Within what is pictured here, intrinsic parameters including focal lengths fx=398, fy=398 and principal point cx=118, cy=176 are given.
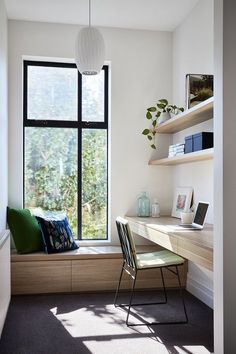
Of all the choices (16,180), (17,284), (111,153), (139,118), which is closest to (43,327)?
(17,284)

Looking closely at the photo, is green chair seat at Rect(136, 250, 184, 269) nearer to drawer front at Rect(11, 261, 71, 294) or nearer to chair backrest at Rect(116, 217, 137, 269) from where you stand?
chair backrest at Rect(116, 217, 137, 269)

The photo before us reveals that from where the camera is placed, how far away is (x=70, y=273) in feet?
13.4

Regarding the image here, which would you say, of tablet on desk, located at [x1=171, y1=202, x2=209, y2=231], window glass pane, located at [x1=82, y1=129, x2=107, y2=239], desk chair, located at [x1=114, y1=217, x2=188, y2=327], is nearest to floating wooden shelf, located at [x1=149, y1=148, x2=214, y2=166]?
tablet on desk, located at [x1=171, y1=202, x2=209, y2=231]

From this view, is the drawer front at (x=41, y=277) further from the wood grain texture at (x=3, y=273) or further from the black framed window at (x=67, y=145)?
the black framed window at (x=67, y=145)

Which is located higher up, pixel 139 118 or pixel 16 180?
pixel 139 118

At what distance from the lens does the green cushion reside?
4.09 meters

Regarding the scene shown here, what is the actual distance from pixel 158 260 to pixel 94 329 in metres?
0.77

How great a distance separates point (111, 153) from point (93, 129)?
390mm

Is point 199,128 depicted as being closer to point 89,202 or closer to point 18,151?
point 89,202

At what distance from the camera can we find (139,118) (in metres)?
4.72

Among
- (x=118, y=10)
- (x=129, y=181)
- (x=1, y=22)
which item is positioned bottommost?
(x=129, y=181)

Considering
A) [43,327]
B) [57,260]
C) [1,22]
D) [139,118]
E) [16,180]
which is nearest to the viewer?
[43,327]

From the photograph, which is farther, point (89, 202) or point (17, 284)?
point (89, 202)

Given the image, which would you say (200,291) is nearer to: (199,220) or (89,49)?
(199,220)
